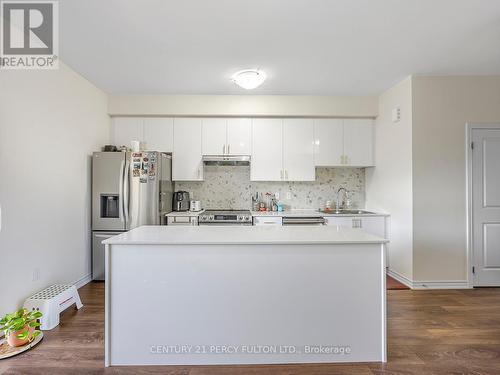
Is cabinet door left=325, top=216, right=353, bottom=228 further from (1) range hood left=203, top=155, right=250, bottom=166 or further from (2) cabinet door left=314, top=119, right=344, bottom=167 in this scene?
(1) range hood left=203, top=155, right=250, bottom=166

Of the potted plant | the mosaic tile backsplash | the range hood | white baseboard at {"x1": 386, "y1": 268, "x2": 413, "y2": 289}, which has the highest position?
the range hood

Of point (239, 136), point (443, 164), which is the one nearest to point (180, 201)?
point (239, 136)

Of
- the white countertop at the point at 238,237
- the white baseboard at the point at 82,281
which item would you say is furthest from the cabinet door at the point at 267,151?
the white baseboard at the point at 82,281

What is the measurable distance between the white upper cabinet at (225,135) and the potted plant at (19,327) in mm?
2751

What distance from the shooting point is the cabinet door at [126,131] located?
4125 mm

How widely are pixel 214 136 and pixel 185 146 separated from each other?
18.3 inches

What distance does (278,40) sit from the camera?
257cm

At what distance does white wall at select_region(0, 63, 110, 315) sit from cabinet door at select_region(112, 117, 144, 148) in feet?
1.36

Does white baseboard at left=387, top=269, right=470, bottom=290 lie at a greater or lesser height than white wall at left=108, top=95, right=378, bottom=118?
lesser

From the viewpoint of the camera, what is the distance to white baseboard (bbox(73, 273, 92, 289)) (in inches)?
131

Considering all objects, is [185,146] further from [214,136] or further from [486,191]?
[486,191]

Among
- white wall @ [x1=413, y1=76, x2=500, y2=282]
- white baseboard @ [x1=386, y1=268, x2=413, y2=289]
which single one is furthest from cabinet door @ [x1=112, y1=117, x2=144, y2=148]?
white baseboard @ [x1=386, y1=268, x2=413, y2=289]

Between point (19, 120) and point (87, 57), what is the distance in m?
0.97

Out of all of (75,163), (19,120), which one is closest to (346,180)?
(75,163)
